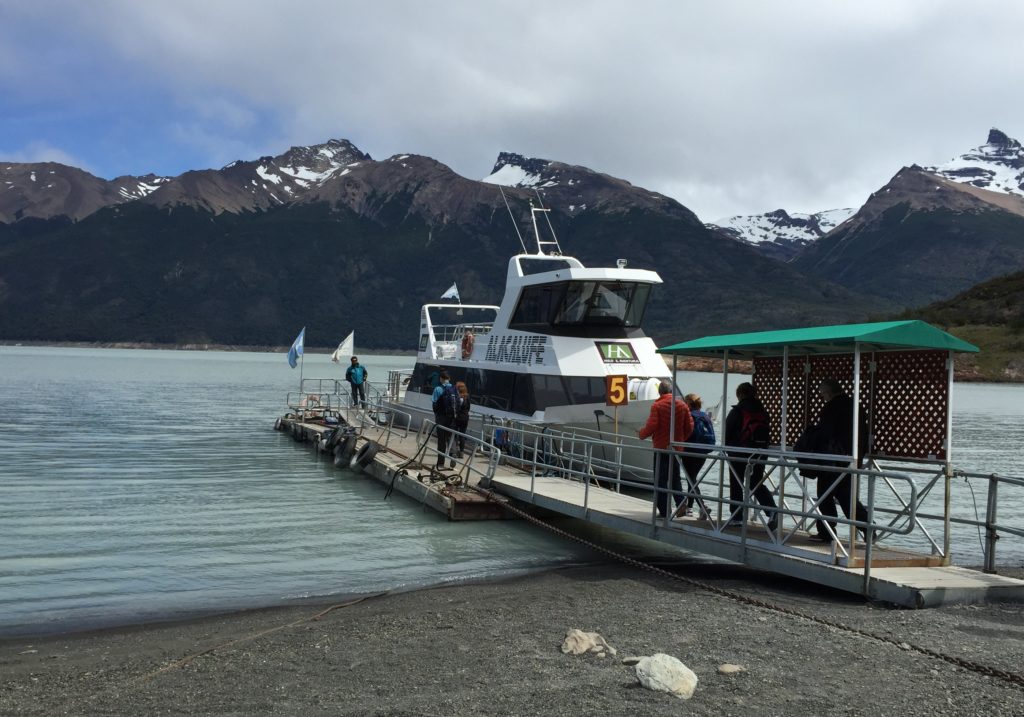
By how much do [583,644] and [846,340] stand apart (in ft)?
13.1

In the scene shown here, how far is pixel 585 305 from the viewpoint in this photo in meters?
20.6

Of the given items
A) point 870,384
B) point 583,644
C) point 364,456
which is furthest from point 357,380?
point 583,644

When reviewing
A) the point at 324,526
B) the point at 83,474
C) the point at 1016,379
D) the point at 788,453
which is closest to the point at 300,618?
the point at 788,453

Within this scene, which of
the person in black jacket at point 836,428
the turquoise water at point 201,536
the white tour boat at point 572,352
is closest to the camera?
the person in black jacket at point 836,428

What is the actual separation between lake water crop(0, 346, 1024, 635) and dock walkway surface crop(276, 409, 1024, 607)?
0.50 metres

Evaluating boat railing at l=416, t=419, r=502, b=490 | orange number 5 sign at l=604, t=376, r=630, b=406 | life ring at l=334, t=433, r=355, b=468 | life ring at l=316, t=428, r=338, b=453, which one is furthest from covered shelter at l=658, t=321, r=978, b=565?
life ring at l=316, t=428, r=338, b=453

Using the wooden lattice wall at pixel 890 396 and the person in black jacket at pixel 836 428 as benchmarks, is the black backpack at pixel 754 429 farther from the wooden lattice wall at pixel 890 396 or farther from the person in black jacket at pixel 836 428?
the person in black jacket at pixel 836 428

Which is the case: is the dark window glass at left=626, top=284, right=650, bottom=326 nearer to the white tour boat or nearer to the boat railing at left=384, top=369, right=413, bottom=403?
the white tour boat

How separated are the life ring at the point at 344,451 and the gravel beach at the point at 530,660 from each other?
43.9 feet

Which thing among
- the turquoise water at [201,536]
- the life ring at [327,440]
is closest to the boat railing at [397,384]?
the life ring at [327,440]

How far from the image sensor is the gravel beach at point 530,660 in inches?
262

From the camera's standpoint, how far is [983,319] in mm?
108375

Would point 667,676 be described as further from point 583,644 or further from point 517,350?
point 517,350

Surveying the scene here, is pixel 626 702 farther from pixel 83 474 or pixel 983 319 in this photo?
pixel 983 319
